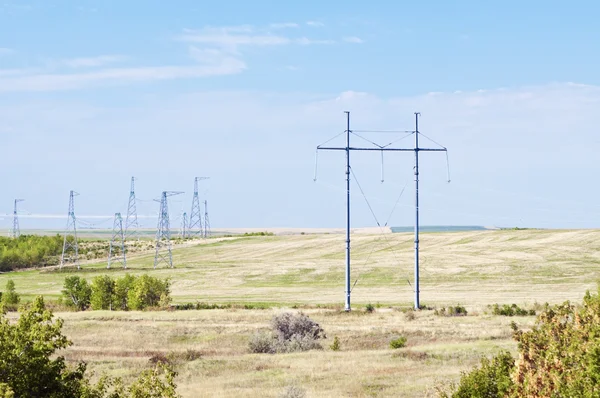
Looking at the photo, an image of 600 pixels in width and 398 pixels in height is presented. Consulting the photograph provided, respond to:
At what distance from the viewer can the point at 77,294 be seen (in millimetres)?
70500

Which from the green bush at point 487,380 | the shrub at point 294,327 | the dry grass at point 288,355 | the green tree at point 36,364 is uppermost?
the green tree at point 36,364

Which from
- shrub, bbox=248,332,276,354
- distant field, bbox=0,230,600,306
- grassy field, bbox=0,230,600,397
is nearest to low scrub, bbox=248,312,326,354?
shrub, bbox=248,332,276,354

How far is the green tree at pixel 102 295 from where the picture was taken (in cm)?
6756

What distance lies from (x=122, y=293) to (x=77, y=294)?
5187 mm

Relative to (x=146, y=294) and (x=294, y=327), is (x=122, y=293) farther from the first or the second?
(x=294, y=327)

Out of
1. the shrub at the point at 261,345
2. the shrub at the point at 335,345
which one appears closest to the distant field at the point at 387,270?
the shrub at the point at 335,345

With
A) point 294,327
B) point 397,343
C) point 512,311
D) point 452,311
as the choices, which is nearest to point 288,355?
point 294,327

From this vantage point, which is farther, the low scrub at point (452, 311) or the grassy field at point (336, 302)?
the low scrub at point (452, 311)

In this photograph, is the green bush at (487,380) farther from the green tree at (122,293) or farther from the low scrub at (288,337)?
the green tree at (122,293)

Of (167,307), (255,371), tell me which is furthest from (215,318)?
(255,371)

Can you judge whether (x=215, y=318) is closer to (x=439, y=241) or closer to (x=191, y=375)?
(x=191, y=375)

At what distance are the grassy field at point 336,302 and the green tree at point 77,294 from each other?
31.5ft

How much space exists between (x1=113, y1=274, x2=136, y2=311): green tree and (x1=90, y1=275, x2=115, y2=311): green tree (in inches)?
17.4

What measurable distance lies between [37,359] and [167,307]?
48327mm
